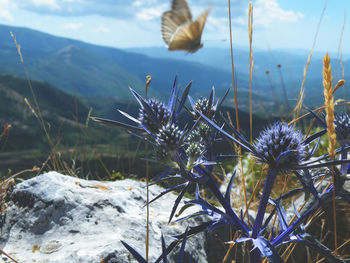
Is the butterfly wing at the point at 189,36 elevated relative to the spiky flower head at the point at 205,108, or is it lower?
elevated

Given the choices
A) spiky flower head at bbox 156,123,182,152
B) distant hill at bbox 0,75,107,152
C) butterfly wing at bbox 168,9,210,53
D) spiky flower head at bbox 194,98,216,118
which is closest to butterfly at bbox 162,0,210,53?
butterfly wing at bbox 168,9,210,53

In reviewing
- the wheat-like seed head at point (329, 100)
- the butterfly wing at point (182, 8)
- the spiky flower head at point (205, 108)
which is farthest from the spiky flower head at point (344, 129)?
the butterfly wing at point (182, 8)

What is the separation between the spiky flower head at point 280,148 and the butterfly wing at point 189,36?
1.30 metres

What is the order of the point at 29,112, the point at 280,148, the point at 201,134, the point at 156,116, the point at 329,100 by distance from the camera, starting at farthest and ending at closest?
the point at 29,112 → the point at 201,134 → the point at 156,116 → the point at 280,148 → the point at 329,100

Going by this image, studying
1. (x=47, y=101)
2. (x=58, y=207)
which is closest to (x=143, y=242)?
(x=58, y=207)

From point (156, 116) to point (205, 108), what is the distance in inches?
12.5

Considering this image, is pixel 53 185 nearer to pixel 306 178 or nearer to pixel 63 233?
pixel 63 233

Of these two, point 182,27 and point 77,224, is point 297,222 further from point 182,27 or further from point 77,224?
point 182,27

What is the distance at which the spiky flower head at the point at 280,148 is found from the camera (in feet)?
3.88

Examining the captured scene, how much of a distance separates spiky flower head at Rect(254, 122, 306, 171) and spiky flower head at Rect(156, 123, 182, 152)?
1.07 feet

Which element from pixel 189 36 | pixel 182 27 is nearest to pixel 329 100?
pixel 182 27

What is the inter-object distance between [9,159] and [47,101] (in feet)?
267

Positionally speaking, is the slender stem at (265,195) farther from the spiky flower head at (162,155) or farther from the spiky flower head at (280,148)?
the spiky flower head at (162,155)

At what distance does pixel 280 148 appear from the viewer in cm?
123
